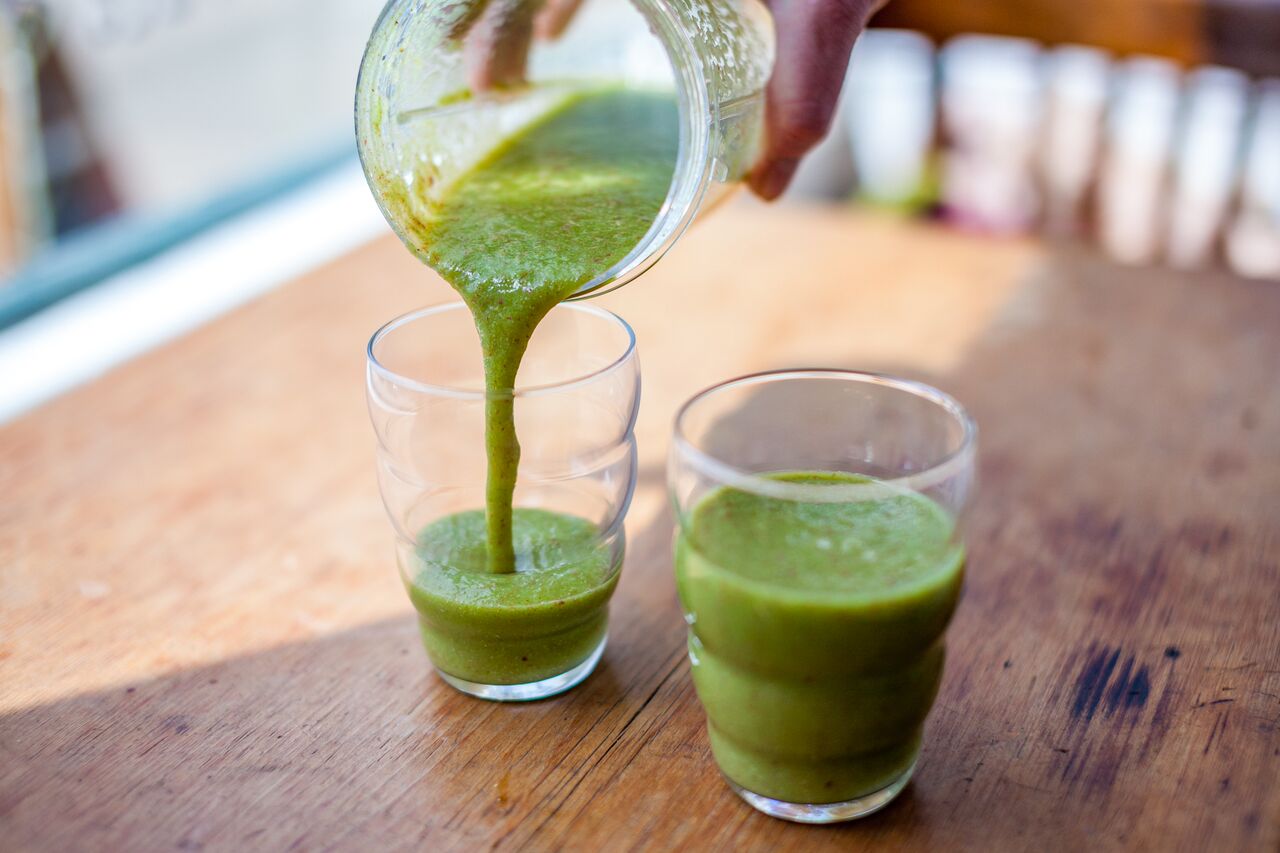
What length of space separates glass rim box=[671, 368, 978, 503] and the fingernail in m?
0.37

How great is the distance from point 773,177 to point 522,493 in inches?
16.8

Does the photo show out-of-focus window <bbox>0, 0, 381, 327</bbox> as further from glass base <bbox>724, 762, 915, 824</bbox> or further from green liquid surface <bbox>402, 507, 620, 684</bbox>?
glass base <bbox>724, 762, 915, 824</bbox>

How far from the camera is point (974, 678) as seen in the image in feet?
3.62

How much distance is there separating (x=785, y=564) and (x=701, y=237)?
52.4 inches

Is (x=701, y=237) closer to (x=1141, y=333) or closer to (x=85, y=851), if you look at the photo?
(x=1141, y=333)

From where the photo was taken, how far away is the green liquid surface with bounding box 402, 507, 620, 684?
1.08 m

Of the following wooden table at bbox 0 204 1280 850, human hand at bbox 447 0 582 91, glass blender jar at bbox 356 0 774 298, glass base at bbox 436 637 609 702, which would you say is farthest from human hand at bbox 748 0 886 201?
glass base at bbox 436 637 609 702

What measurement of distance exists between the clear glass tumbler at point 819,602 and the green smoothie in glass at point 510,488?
0.17 metres

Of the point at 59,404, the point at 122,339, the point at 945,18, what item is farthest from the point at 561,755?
the point at 945,18

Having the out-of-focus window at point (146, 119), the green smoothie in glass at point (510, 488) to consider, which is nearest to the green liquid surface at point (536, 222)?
the green smoothie in glass at point (510, 488)

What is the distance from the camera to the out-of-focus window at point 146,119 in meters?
2.56

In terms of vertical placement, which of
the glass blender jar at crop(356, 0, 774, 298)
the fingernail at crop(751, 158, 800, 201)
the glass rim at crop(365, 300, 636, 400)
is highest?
the glass blender jar at crop(356, 0, 774, 298)

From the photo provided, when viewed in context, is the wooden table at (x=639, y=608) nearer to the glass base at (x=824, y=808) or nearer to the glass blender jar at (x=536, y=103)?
the glass base at (x=824, y=808)

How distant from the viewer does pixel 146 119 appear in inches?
114
